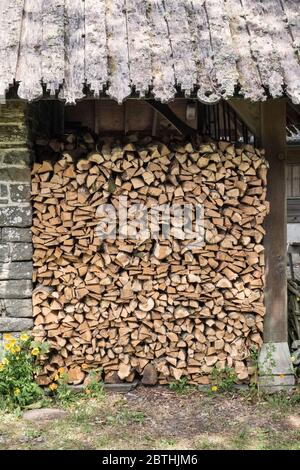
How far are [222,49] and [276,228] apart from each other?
172cm

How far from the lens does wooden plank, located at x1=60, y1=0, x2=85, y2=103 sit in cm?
411

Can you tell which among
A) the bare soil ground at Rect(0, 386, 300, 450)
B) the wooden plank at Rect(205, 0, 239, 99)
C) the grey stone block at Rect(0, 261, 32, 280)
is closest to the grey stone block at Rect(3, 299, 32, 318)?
the grey stone block at Rect(0, 261, 32, 280)

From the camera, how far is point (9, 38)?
4.48 meters

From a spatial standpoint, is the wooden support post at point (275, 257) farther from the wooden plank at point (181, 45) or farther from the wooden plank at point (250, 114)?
the wooden plank at point (181, 45)

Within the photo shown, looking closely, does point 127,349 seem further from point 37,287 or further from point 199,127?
point 199,127

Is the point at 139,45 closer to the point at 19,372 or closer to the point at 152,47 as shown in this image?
the point at 152,47

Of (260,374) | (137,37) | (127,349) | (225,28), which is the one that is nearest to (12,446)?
(127,349)

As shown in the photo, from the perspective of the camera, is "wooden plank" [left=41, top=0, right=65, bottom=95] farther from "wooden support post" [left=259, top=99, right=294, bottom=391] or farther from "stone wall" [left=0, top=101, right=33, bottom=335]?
"wooden support post" [left=259, top=99, right=294, bottom=391]

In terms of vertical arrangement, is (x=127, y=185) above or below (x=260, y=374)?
above

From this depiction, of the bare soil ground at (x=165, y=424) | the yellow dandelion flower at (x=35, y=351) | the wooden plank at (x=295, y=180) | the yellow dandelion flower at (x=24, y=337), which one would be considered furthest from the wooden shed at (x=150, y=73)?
the wooden plank at (x=295, y=180)

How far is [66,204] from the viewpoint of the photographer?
15.7 feet

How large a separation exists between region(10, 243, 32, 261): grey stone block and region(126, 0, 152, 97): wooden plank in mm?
1737

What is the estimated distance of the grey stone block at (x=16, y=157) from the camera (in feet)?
15.5

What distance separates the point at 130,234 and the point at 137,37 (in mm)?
1726
